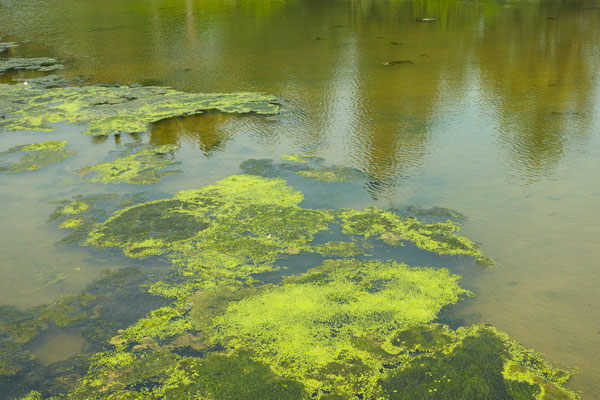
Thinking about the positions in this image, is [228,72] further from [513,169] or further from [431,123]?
[513,169]

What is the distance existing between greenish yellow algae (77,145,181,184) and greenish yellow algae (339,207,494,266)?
75.7 inches

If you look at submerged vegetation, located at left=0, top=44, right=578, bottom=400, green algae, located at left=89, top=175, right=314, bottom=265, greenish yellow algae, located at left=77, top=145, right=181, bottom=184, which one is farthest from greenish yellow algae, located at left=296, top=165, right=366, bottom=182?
greenish yellow algae, located at left=77, top=145, right=181, bottom=184

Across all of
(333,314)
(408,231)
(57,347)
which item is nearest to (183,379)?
(57,347)

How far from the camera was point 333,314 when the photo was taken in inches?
128

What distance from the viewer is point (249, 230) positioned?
4184 mm

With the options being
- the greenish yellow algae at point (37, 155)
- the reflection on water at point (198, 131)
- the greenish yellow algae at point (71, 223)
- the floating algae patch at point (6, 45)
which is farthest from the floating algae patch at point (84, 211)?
the floating algae patch at point (6, 45)

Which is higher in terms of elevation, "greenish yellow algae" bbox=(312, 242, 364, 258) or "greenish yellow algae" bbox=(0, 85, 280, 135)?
"greenish yellow algae" bbox=(0, 85, 280, 135)

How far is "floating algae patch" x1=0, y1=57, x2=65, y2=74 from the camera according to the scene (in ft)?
30.2

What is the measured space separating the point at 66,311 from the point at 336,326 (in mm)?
1622

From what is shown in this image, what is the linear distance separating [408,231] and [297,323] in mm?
1305

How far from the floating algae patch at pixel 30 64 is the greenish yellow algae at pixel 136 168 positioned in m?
4.52

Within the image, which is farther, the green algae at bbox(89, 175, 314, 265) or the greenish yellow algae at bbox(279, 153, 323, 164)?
the greenish yellow algae at bbox(279, 153, 323, 164)

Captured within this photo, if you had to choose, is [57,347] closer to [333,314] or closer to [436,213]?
[333,314]

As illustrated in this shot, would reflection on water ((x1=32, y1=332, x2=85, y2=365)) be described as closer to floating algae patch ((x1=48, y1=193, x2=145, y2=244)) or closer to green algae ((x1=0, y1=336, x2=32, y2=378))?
green algae ((x1=0, y1=336, x2=32, y2=378))
